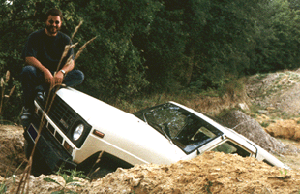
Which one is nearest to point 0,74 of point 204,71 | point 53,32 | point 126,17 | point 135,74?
point 53,32

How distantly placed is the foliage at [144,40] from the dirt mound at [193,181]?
4.12m

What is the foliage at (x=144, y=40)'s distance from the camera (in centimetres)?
628

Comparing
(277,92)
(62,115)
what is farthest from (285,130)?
(62,115)

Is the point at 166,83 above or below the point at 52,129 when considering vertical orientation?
above

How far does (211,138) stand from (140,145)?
1.19 metres

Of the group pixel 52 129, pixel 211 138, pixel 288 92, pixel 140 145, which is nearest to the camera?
pixel 140 145

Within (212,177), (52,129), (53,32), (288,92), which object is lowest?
(52,129)

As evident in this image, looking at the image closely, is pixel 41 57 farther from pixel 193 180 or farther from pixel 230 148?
pixel 230 148

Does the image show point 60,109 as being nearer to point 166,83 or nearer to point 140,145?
point 140,145

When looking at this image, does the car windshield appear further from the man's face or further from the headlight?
the man's face

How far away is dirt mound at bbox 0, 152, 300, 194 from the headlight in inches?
27.7

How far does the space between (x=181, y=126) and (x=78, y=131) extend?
157 centimetres

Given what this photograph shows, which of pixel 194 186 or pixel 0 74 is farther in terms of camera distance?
pixel 0 74

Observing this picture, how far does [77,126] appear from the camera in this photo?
3133mm
